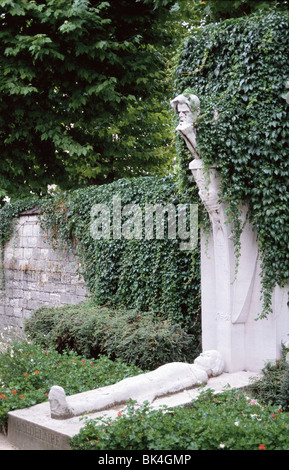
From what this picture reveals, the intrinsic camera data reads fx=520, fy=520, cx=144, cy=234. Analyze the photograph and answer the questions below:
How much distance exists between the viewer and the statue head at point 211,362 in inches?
200

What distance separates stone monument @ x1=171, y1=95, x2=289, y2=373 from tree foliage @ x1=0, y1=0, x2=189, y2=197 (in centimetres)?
404

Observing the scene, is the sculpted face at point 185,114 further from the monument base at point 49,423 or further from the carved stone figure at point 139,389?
the monument base at point 49,423

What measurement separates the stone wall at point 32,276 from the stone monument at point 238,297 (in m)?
3.60

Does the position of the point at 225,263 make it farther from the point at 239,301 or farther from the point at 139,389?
the point at 139,389

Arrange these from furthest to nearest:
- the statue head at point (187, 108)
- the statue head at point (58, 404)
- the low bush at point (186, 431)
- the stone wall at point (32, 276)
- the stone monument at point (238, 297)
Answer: the stone wall at point (32, 276) → the stone monument at point (238, 297) → the statue head at point (187, 108) → the statue head at point (58, 404) → the low bush at point (186, 431)

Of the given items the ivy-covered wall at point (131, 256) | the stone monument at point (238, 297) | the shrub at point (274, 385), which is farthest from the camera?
the ivy-covered wall at point (131, 256)

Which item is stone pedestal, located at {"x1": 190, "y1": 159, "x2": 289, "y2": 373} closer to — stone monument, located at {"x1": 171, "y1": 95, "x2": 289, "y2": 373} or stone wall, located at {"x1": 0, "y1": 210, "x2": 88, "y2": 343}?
stone monument, located at {"x1": 171, "y1": 95, "x2": 289, "y2": 373}

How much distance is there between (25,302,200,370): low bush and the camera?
19.4 feet

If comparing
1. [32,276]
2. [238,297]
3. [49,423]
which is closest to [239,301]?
[238,297]

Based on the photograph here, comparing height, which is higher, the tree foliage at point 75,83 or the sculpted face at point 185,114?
the tree foliage at point 75,83

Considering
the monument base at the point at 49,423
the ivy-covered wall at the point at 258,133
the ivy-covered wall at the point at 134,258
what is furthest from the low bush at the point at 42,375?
the ivy-covered wall at the point at 258,133

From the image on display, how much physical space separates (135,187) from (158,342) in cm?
245

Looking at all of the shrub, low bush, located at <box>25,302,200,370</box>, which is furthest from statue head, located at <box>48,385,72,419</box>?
low bush, located at <box>25,302,200,370</box>

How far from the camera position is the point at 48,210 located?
9.17m
